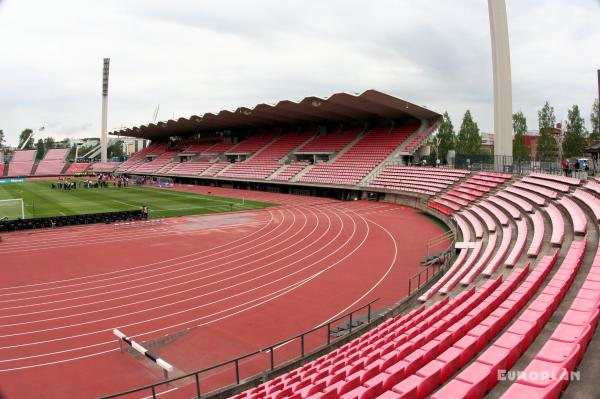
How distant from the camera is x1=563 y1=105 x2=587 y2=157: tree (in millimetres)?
40609

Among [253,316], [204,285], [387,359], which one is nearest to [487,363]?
[387,359]

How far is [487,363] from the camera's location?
5285 mm

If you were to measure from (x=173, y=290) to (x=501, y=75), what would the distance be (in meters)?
22.3

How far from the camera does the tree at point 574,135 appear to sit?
40.6m

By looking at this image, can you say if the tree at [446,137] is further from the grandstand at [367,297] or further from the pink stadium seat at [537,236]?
the pink stadium seat at [537,236]

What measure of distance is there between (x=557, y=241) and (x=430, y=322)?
6.14 meters

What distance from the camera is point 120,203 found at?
125ft

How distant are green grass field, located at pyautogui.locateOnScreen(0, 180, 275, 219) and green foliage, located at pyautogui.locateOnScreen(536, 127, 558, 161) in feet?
105

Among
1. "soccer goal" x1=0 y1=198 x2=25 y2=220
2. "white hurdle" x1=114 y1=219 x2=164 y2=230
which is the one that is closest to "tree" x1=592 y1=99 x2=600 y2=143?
"white hurdle" x1=114 y1=219 x2=164 y2=230

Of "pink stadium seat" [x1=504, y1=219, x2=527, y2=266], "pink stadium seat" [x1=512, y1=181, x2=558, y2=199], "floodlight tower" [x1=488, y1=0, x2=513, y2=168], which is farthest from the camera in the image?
"floodlight tower" [x1=488, y1=0, x2=513, y2=168]

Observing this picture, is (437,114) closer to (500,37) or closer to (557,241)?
(500,37)

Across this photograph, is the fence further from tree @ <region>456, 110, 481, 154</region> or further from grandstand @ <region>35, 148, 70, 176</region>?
grandstand @ <region>35, 148, 70, 176</region>

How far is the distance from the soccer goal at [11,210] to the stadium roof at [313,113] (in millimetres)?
26060

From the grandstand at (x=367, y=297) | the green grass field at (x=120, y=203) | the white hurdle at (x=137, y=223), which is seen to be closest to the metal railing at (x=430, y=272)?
the grandstand at (x=367, y=297)
